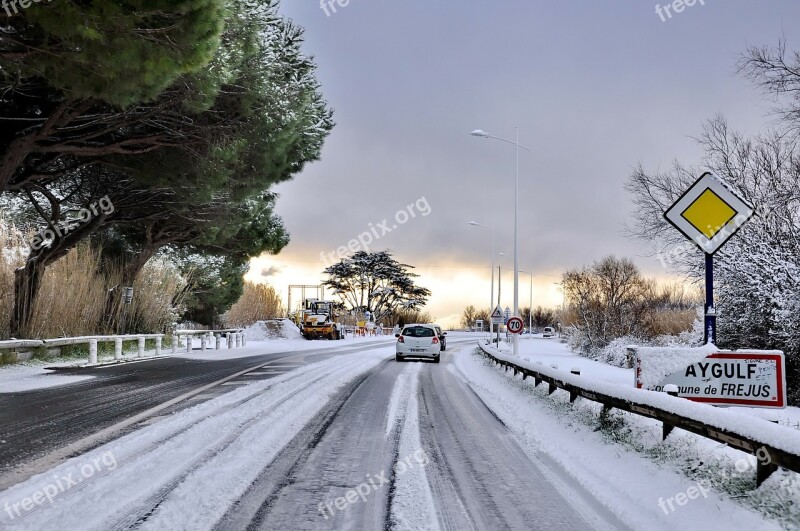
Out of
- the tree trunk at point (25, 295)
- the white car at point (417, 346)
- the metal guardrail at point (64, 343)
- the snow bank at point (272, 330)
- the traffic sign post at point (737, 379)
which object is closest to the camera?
the traffic sign post at point (737, 379)

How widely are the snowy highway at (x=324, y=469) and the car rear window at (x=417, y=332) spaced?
14226 mm

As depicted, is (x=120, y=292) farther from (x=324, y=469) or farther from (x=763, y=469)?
(x=763, y=469)


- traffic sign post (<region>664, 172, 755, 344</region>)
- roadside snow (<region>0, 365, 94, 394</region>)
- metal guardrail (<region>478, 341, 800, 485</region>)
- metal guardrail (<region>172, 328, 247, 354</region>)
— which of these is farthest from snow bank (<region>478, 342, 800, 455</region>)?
metal guardrail (<region>172, 328, 247, 354</region>)

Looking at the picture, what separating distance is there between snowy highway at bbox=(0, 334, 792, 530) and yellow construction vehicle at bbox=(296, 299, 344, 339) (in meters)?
39.1

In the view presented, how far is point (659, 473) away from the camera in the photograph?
6.00 meters

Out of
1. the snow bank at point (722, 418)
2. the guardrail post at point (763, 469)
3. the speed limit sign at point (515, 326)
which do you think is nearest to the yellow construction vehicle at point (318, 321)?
the speed limit sign at point (515, 326)

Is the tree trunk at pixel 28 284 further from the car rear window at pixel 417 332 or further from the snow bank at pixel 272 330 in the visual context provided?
the snow bank at pixel 272 330

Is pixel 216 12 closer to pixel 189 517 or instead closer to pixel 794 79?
pixel 189 517

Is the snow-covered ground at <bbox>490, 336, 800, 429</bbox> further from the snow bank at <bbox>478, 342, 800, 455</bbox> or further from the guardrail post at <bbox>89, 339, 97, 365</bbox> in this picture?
the guardrail post at <bbox>89, 339, 97, 365</bbox>

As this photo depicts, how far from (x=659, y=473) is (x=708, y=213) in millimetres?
2511

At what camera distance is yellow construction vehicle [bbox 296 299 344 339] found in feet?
166

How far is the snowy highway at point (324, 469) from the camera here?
4.68 m

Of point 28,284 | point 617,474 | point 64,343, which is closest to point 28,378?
point 64,343

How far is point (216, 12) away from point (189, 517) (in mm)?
9064
